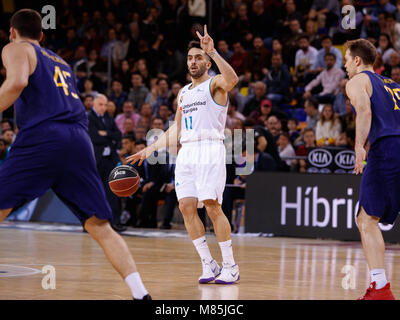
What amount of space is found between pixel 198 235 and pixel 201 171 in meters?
0.71

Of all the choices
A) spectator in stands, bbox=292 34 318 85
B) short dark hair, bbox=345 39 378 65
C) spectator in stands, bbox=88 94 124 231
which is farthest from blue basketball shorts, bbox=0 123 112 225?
spectator in stands, bbox=292 34 318 85

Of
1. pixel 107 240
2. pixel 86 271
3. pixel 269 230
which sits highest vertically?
pixel 107 240

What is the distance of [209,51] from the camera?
24.5 ft

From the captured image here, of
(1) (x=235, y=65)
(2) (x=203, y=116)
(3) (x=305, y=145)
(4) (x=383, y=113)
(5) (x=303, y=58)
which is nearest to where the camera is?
(4) (x=383, y=113)

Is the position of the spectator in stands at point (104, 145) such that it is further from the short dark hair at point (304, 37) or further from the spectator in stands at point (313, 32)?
the spectator in stands at point (313, 32)

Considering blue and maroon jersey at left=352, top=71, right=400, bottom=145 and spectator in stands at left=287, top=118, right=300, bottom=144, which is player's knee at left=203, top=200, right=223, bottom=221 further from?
spectator in stands at left=287, top=118, right=300, bottom=144

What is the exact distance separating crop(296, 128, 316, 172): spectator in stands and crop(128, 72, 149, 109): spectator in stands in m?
5.76

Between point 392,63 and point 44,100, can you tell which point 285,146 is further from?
point 44,100

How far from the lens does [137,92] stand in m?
20.4

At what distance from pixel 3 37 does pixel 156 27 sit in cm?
510

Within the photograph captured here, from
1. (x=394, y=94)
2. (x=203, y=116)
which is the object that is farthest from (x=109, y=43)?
(x=394, y=94)

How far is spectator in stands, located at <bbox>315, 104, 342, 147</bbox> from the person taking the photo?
627 inches

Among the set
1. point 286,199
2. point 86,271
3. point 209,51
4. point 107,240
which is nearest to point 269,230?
point 286,199

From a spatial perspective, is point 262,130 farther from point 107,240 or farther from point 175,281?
point 107,240
